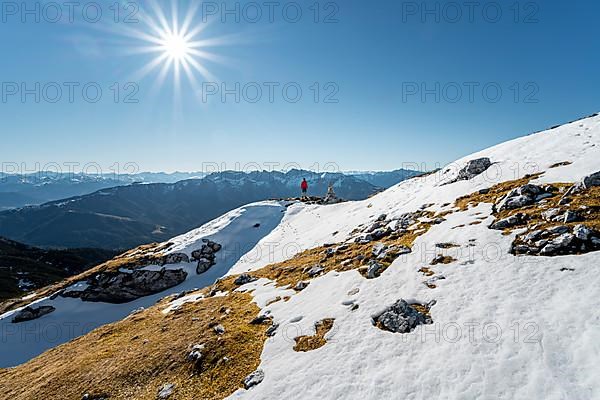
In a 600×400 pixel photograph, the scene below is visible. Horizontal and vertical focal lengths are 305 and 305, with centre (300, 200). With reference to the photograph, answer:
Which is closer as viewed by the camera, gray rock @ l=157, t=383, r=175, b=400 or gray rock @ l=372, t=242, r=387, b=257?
gray rock @ l=157, t=383, r=175, b=400

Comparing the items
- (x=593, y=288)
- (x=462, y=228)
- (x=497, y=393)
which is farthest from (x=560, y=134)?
(x=497, y=393)

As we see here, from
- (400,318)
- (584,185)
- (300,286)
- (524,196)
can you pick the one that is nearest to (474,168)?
(524,196)

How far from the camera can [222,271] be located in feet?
173

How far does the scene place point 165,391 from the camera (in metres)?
15.2

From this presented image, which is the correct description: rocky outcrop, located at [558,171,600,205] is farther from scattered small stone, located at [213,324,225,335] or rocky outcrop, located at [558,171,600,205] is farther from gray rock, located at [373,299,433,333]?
scattered small stone, located at [213,324,225,335]

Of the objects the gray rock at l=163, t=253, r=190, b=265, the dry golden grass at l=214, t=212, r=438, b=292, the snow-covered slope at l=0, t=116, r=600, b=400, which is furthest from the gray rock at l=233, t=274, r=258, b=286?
the gray rock at l=163, t=253, r=190, b=265

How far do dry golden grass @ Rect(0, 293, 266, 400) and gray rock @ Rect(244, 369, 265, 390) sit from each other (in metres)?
0.35

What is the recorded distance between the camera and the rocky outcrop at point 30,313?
156ft

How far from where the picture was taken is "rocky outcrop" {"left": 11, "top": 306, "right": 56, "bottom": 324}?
47.4 metres

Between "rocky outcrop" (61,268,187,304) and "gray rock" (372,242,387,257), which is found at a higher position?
"gray rock" (372,242,387,257)

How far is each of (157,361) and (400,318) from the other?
14.1 m

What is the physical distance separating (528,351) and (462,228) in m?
12.7

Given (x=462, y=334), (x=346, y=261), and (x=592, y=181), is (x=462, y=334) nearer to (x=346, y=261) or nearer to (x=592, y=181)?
(x=346, y=261)

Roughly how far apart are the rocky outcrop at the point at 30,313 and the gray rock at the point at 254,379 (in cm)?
5252
